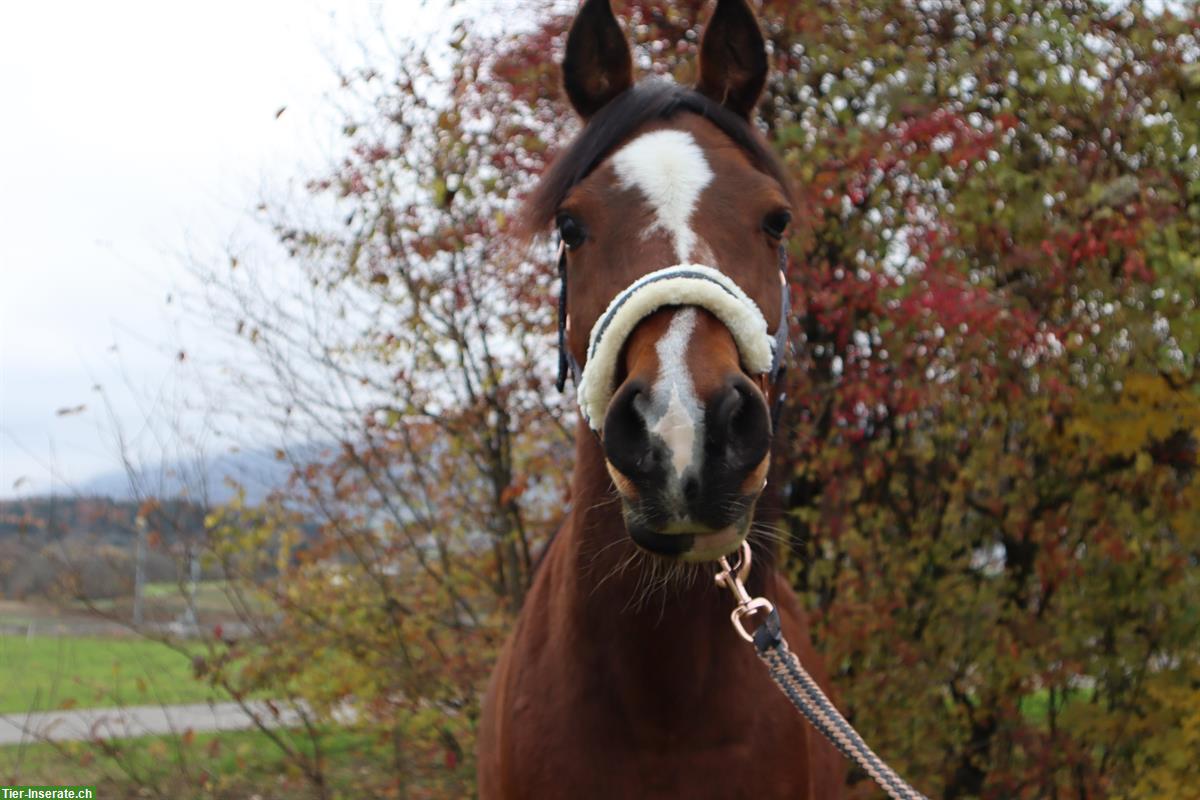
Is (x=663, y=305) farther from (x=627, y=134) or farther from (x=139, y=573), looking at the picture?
(x=139, y=573)

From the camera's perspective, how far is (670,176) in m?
2.20

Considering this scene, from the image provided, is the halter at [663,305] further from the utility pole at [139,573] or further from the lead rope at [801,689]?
the utility pole at [139,573]

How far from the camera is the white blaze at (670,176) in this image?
2.12 metres

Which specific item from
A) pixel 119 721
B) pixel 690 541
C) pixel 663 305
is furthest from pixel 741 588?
pixel 119 721

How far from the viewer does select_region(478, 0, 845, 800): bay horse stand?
180cm

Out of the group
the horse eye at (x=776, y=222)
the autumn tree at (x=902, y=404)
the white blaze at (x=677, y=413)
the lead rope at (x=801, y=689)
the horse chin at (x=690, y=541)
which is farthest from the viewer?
the autumn tree at (x=902, y=404)

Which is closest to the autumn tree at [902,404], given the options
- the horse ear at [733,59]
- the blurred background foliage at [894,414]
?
the blurred background foliage at [894,414]

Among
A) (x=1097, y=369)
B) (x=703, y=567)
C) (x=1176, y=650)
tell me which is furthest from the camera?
(x=1176, y=650)

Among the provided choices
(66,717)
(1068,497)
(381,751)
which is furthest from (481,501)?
(1068,497)

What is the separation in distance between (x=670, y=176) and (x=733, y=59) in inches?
28.0

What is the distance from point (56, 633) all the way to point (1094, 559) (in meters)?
5.67

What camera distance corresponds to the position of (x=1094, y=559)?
5.45 metres

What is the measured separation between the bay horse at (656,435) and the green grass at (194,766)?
3585 mm

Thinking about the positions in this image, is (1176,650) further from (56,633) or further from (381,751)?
(56,633)
